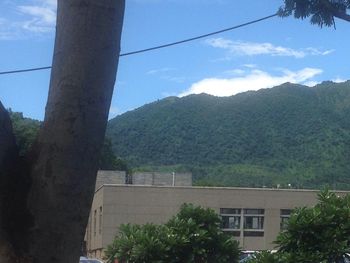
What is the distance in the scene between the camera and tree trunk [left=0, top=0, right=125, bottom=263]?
2.86 metres

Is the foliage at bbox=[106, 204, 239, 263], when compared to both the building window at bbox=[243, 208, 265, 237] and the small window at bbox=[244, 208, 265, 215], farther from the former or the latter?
the small window at bbox=[244, 208, 265, 215]

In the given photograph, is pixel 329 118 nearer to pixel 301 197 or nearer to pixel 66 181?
pixel 301 197

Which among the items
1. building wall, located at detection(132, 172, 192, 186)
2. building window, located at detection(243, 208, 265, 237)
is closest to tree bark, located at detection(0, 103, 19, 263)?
building window, located at detection(243, 208, 265, 237)

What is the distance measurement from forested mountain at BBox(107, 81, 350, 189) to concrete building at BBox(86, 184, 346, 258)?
5089 centimetres

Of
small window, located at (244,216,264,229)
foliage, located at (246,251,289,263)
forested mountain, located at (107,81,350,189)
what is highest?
forested mountain, located at (107,81,350,189)

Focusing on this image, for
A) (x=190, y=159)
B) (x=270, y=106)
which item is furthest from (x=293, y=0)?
(x=270, y=106)

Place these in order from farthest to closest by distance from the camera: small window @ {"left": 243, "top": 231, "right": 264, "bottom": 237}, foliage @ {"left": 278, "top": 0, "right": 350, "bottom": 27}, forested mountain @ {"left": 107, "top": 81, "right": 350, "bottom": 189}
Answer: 1. forested mountain @ {"left": 107, "top": 81, "right": 350, "bottom": 189}
2. small window @ {"left": 243, "top": 231, "right": 264, "bottom": 237}
3. foliage @ {"left": 278, "top": 0, "right": 350, "bottom": 27}

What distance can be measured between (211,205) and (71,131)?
5809 cm

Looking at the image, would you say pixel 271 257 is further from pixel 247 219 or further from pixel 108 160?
pixel 108 160

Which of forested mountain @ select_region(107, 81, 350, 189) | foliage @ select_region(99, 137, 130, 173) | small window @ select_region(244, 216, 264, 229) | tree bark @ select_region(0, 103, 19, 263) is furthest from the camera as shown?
forested mountain @ select_region(107, 81, 350, 189)

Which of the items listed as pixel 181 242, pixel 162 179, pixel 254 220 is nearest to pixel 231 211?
pixel 254 220

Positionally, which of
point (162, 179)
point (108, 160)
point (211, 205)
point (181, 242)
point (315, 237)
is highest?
point (108, 160)

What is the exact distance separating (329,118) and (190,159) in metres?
33.0

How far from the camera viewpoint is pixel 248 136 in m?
147
